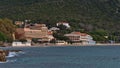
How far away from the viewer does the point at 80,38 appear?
186 meters

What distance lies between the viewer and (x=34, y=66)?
232 feet

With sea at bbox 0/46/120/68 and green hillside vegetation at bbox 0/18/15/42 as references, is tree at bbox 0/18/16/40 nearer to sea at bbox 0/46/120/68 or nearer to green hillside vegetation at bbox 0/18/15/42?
green hillside vegetation at bbox 0/18/15/42

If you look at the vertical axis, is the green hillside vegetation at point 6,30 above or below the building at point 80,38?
above

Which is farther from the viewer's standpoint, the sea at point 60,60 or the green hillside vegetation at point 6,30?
the green hillside vegetation at point 6,30

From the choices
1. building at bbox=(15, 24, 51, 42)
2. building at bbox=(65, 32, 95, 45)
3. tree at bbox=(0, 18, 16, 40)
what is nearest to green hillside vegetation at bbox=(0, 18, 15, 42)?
tree at bbox=(0, 18, 16, 40)

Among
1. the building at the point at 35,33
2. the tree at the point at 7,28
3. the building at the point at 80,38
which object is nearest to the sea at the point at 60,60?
the tree at the point at 7,28

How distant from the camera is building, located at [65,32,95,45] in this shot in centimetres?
18475

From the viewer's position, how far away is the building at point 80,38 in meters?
185

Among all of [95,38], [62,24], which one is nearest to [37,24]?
[62,24]

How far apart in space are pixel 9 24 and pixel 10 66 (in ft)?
327

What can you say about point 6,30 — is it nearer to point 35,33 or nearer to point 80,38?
point 35,33

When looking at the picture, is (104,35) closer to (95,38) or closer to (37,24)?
(95,38)

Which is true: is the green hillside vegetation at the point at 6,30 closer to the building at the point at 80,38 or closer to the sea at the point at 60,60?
the building at the point at 80,38

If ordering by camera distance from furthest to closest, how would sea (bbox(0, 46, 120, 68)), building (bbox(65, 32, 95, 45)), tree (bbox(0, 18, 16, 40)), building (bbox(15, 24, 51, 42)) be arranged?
building (bbox(65, 32, 95, 45))
building (bbox(15, 24, 51, 42))
tree (bbox(0, 18, 16, 40))
sea (bbox(0, 46, 120, 68))
